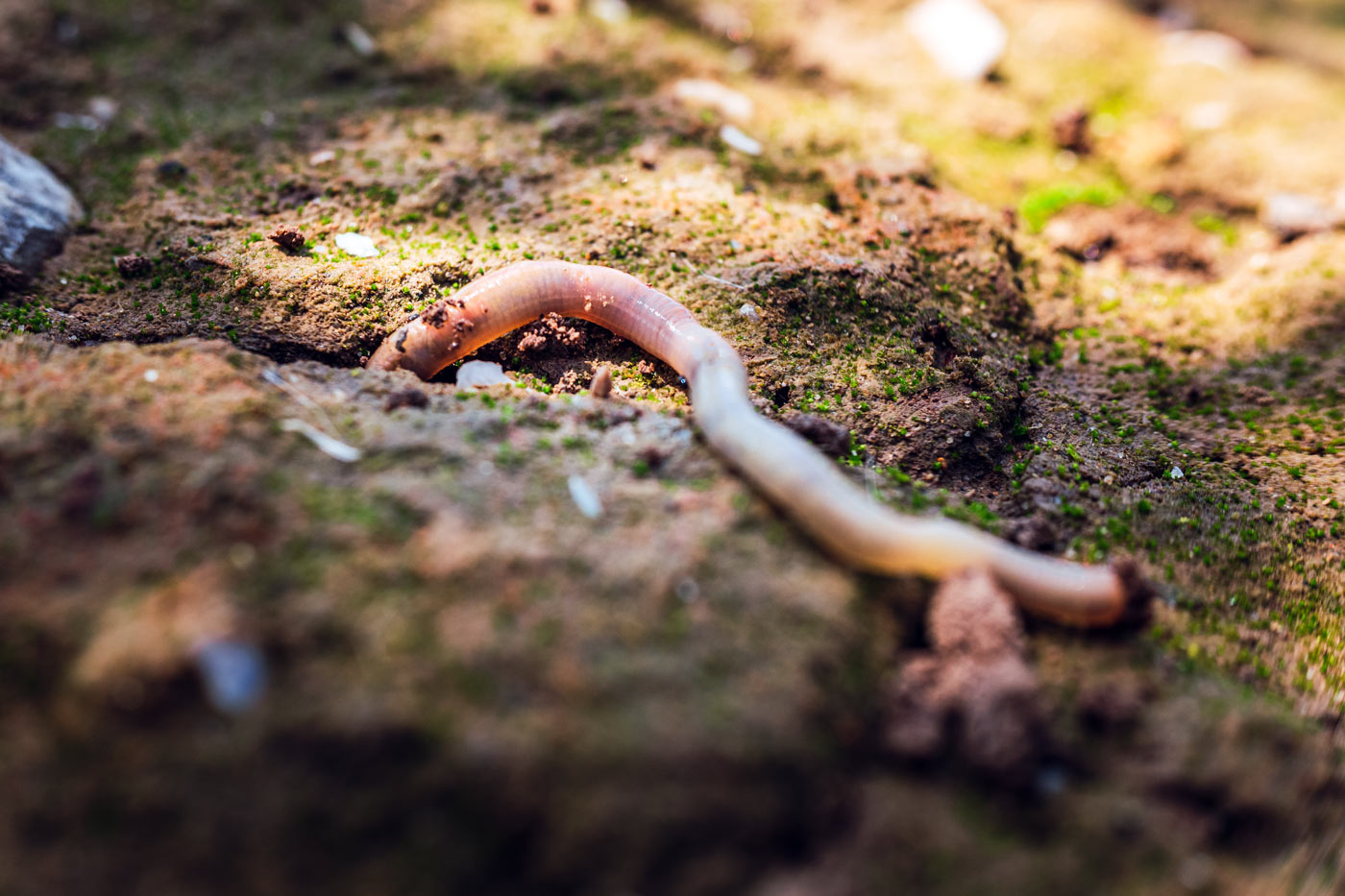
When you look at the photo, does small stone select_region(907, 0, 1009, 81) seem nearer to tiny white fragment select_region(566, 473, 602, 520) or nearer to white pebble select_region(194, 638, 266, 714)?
tiny white fragment select_region(566, 473, 602, 520)

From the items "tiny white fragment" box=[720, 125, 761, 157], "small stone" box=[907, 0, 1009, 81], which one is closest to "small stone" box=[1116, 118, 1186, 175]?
"small stone" box=[907, 0, 1009, 81]

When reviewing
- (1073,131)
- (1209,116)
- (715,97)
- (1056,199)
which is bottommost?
(1056,199)

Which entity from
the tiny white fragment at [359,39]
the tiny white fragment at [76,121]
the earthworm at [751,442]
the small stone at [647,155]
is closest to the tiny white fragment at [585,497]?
the earthworm at [751,442]

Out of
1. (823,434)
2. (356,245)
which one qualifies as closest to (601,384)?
(823,434)

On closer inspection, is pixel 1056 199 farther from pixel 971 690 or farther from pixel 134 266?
pixel 134 266

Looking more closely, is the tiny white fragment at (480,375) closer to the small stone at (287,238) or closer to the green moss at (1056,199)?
the small stone at (287,238)

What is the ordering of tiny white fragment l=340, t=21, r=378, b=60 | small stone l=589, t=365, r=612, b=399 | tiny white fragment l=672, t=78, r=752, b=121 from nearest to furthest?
1. small stone l=589, t=365, r=612, b=399
2. tiny white fragment l=672, t=78, r=752, b=121
3. tiny white fragment l=340, t=21, r=378, b=60

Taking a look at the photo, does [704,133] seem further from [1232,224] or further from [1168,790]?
[1168,790]
